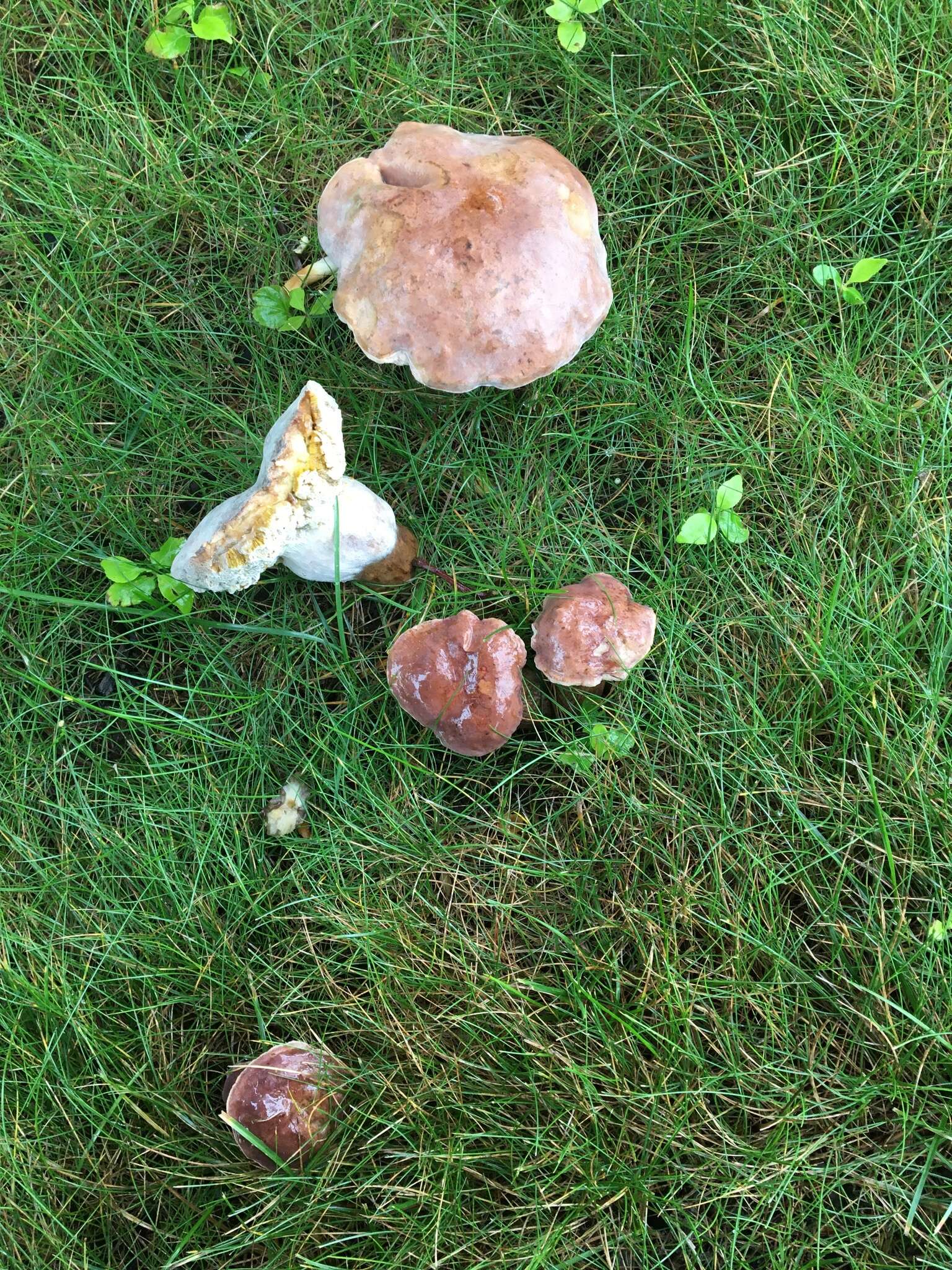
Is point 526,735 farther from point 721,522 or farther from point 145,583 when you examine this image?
point 145,583

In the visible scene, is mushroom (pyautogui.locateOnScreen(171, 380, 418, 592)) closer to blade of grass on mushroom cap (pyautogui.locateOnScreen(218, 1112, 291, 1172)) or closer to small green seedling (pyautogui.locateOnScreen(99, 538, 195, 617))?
small green seedling (pyautogui.locateOnScreen(99, 538, 195, 617))

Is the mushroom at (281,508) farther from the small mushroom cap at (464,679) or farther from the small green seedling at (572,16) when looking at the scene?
the small green seedling at (572,16)

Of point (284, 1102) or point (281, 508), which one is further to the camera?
point (284, 1102)

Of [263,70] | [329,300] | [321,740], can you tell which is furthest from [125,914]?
[263,70]

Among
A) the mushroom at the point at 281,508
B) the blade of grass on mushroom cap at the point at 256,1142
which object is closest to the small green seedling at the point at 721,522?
the mushroom at the point at 281,508

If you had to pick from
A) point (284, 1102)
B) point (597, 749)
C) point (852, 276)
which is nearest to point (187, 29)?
point (852, 276)

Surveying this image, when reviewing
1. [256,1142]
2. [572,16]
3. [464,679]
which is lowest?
[256,1142]

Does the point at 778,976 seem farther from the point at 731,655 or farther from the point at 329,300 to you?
the point at 329,300
